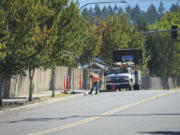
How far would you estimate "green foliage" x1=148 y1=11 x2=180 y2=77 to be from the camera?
249 feet

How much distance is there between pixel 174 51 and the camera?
77.8m

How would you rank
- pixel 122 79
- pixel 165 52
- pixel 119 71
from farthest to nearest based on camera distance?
1. pixel 165 52
2. pixel 119 71
3. pixel 122 79

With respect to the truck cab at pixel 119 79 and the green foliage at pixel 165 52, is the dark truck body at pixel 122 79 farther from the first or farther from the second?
the green foliage at pixel 165 52

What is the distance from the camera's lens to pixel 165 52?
7850 cm

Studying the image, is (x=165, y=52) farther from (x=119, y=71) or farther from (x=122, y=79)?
(x=122, y=79)

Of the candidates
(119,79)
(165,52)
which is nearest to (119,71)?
(119,79)

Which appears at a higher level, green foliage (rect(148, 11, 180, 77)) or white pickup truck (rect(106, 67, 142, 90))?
green foliage (rect(148, 11, 180, 77))

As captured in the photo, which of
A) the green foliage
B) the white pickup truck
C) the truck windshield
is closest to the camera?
the white pickup truck

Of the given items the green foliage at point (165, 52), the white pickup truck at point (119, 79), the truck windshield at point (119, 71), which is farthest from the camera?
the green foliage at point (165, 52)

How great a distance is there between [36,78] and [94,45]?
41.7 ft

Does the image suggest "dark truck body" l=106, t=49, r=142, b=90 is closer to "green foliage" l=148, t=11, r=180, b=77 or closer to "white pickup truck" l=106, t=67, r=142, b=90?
"white pickup truck" l=106, t=67, r=142, b=90

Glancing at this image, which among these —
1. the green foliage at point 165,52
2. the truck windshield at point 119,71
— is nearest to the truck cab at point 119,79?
the truck windshield at point 119,71

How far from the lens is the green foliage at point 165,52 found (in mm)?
76000

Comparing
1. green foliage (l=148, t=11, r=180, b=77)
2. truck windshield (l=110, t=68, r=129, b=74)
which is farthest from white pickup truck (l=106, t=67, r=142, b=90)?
green foliage (l=148, t=11, r=180, b=77)
